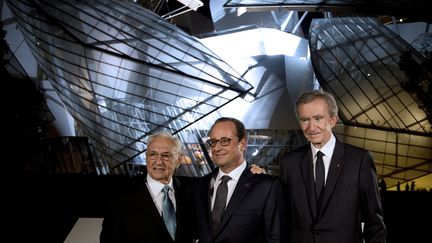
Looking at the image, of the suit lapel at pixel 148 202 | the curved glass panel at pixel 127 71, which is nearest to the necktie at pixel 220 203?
the suit lapel at pixel 148 202

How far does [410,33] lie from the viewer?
4031cm

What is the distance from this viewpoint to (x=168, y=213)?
142 inches

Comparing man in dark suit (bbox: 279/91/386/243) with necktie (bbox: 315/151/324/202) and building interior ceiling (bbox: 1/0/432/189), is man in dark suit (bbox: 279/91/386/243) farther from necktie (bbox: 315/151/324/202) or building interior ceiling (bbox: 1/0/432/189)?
building interior ceiling (bbox: 1/0/432/189)

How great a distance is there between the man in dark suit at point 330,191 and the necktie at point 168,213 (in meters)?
0.94

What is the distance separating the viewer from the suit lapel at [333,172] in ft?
11.5

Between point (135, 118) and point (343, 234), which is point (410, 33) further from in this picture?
point (343, 234)

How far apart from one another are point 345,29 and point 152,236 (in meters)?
23.8

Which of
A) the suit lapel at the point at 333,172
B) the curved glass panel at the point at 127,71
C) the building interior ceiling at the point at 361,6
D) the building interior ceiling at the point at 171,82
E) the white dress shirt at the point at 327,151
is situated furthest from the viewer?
the curved glass panel at the point at 127,71

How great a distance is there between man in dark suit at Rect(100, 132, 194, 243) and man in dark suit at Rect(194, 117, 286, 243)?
0.17 metres

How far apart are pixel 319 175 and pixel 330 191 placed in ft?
0.51

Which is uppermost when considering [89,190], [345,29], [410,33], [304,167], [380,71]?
[410,33]

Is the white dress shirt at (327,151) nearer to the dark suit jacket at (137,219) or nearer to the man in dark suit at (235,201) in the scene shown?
the man in dark suit at (235,201)

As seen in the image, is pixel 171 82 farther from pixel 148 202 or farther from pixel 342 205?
pixel 342 205

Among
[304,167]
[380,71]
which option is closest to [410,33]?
[380,71]
